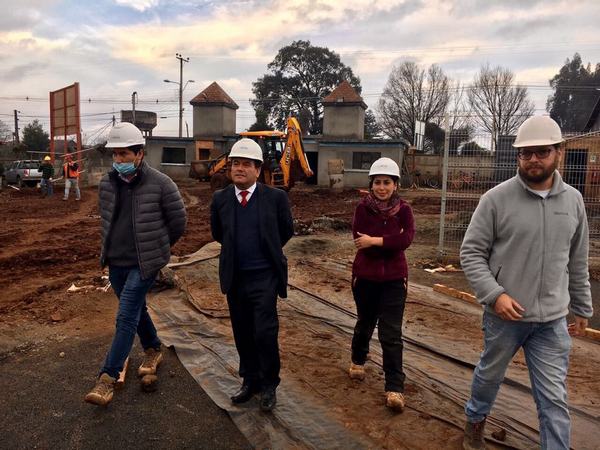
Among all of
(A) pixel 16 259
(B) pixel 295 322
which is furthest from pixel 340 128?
A: (B) pixel 295 322

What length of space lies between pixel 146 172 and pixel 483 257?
8.06ft

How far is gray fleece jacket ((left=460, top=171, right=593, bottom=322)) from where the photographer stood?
8.23 ft

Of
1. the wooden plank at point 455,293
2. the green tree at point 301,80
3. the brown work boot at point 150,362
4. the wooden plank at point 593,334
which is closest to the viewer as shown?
the brown work boot at point 150,362

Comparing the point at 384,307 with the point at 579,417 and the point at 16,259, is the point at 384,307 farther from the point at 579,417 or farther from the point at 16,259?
the point at 16,259

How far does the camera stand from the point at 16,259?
8.27 metres

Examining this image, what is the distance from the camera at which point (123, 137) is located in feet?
11.5

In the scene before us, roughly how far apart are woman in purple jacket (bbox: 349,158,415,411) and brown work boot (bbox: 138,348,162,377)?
176cm

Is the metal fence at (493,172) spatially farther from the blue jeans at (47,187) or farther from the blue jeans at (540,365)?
the blue jeans at (47,187)

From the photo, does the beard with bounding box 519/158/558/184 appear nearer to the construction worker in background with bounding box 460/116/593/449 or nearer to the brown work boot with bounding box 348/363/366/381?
the construction worker in background with bounding box 460/116/593/449

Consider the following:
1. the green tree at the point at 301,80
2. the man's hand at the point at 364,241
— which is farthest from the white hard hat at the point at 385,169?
the green tree at the point at 301,80

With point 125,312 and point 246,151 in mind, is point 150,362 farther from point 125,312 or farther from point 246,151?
point 246,151

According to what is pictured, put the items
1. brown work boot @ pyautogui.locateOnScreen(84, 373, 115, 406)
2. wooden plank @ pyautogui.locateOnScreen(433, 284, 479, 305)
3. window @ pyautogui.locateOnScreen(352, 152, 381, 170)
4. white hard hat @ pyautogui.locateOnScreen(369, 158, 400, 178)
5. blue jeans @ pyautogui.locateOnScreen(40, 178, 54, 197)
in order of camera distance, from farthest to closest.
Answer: window @ pyautogui.locateOnScreen(352, 152, 381, 170)
blue jeans @ pyautogui.locateOnScreen(40, 178, 54, 197)
wooden plank @ pyautogui.locateOnScreen(433, 284, 479, 305)
white hard hat @ pyautogui.locateOnScreen(369, 158, 400, 178)
brown work boot @ pyautogui.locateOnScreen(84, 373, 115, 406)

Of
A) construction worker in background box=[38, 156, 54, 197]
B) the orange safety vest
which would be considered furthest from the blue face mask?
construction worker in background box=[38, 156, 54, 197]

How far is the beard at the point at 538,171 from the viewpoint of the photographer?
248cm
